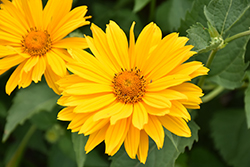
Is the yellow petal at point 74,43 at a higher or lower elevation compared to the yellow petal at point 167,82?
higher

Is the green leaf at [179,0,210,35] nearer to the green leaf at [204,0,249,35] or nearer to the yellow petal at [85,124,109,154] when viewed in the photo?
the green leaf at [204,0,249,35]

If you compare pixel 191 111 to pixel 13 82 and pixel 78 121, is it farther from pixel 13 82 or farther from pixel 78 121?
pixel 13 82

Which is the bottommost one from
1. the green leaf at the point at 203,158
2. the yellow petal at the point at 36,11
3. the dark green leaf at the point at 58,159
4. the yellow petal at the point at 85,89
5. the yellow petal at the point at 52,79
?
the green leaf at the point at 203,158

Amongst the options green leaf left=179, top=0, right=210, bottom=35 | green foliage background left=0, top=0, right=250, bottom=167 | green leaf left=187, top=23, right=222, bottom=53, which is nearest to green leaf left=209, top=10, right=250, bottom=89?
green foliage background left=0, top=0, right=250, bottom=167

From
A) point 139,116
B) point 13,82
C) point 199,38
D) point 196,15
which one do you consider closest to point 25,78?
point 13,82

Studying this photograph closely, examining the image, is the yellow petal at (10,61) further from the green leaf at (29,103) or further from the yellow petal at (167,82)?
the yellow petal at (167,82)

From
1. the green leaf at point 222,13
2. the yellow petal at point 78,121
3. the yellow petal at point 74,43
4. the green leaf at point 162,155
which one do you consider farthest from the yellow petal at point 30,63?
the green leaf at point 222,13
